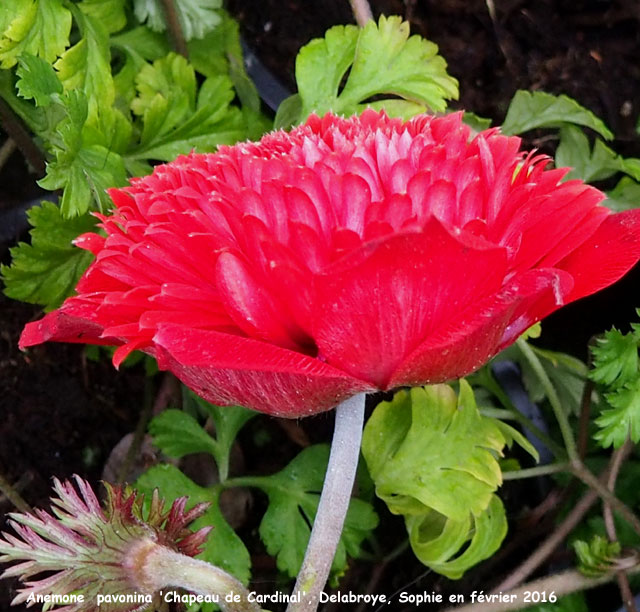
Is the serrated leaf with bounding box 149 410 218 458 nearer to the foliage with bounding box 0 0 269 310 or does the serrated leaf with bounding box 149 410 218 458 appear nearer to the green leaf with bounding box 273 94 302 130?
the foliage with bounding box 0 0 269 310

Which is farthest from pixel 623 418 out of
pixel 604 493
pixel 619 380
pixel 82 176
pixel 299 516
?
pixel 82 176

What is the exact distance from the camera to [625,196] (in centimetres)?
92

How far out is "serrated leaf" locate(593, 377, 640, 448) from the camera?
2.15 ft

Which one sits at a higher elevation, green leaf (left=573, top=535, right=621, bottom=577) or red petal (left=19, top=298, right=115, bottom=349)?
red petal (left=19, top=298, right=115, bottom=349)

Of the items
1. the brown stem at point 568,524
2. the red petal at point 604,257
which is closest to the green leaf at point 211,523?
the brown stem at point 568,524

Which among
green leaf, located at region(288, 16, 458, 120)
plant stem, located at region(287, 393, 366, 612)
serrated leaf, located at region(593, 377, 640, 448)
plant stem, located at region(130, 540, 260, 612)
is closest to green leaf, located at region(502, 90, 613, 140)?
green leaf, located at region(288, 16, 458, 120)

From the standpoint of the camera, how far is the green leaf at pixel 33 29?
745mm

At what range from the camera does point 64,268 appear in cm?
86

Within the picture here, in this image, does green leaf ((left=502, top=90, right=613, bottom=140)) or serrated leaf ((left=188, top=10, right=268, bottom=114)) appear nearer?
green leaf ((left=502, top=90, right=613, bottom=140))

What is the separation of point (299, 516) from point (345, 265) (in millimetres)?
561

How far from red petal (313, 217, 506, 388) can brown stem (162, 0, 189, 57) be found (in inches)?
28.2

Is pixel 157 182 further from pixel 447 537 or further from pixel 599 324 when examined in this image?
pixel 599 324

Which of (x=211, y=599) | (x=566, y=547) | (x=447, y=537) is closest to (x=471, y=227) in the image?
(x=211, y=599)

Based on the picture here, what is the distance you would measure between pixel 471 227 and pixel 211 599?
Answer: 0.98ft
